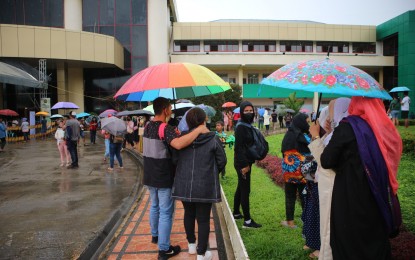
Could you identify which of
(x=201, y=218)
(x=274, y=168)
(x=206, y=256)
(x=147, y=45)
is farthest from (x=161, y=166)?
(x=147, y=45)

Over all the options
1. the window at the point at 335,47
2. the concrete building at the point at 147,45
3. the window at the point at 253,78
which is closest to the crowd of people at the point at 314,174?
the concrete building at the point at 147,45

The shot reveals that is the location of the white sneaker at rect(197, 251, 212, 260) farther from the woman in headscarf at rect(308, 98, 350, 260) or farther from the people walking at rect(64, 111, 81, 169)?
the people walking at rect(64, 111, 81, 169)

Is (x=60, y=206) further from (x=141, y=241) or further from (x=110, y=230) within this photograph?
(x=141, y=241)

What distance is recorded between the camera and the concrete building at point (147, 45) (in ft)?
86.4

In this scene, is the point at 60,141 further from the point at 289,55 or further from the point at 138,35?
the point at 289,55

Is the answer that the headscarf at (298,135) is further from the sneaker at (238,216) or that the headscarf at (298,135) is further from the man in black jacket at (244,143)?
the sneaker at (238,216)

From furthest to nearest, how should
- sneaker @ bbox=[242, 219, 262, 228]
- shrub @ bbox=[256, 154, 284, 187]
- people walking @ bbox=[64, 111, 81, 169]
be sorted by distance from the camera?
people walking @ bbox=[64, 111, 81, 169] → shrub @ bbox=[256, 154, 284, 187] → sneaker @ bbox=[242, 219, 262, 228]

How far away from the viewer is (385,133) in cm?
Result: 259

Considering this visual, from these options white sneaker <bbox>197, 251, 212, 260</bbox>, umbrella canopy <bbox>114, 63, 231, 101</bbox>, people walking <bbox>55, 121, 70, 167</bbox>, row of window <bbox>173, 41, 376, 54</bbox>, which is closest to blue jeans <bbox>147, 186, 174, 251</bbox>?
white sneaker <bbox>197, 251, 212, 260</bbox>

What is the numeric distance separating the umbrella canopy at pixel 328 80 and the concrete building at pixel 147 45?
20.3 metres

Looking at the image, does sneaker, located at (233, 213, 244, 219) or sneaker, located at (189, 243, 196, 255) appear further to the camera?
sneaker, located at (233, 213, 244, 219)

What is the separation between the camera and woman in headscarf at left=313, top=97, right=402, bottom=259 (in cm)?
252

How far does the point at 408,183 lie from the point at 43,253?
6.75 m

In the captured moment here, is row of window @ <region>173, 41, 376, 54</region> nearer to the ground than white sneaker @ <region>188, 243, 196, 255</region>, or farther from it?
farther from it
